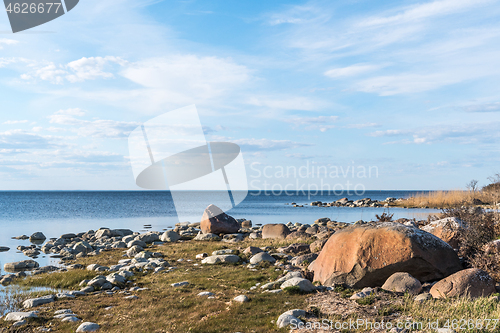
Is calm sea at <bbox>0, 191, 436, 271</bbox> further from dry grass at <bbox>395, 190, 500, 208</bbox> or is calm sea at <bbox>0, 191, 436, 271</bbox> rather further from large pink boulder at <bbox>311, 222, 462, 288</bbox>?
large pink boulder at <bbox>311, 222, 462, 288</bbox>

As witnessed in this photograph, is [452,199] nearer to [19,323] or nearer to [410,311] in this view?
[410,311]

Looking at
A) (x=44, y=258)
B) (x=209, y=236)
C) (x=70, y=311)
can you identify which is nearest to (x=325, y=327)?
(x=70, y=311)

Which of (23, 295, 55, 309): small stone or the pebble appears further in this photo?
(23, 295, 55, 309): small stone

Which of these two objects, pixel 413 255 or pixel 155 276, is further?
pixel 155 276

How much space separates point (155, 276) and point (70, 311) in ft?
13.9

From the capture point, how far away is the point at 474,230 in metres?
11.1

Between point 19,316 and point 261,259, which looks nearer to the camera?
point 19,316

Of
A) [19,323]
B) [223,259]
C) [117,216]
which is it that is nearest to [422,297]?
[223,259]

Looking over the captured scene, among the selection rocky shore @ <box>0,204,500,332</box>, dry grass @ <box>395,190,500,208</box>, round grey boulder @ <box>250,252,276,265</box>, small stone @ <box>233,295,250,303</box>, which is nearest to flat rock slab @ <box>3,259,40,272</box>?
rocky shore @ <box>0,204,500,332</box>

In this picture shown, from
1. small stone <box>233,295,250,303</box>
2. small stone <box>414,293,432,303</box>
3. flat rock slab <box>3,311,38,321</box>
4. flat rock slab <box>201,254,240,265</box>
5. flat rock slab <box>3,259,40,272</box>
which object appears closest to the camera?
small stone <box>414,293,432,303</box>

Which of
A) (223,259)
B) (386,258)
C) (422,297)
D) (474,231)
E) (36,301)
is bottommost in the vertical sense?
(223,259)

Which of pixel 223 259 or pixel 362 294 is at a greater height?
pixel 362 294

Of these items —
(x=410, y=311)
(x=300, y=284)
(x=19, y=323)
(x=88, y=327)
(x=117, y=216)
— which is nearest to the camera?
(x=410, y=311)

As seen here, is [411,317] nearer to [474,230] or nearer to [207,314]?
[207,314]
